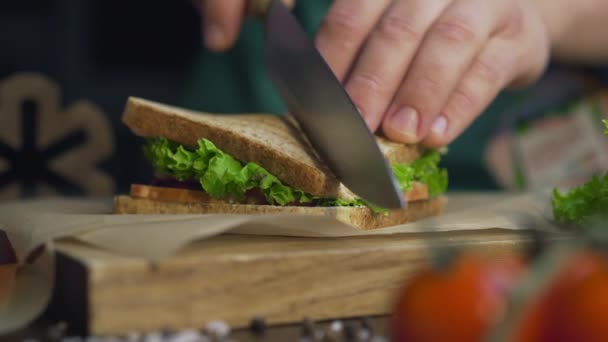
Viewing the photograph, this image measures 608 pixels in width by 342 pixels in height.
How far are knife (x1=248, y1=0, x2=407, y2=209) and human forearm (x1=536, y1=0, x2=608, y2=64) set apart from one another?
1.26 m

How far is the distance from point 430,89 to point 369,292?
67 cm

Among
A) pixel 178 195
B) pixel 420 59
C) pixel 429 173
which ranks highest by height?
pixel 420 59

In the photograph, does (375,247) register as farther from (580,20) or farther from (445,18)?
(580,20)

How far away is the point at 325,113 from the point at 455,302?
3.54 ft

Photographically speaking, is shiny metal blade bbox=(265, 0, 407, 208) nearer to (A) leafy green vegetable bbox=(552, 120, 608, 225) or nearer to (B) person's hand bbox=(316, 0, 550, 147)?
(B) person's hand bbox=(316, 0, 550, 147)

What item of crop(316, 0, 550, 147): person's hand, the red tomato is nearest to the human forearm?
crop(316, 0, 550, 147): person's hand

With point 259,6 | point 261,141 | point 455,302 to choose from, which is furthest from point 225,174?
point 455,302

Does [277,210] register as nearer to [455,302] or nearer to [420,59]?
[420,59]

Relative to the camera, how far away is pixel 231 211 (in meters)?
1.89

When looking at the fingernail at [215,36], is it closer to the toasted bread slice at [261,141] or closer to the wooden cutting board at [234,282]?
the toasted bread slice at [261,141]

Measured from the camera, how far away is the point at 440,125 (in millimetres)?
2133

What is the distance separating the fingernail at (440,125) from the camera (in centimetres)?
212

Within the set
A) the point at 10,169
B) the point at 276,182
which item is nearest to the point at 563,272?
the point at 276,182

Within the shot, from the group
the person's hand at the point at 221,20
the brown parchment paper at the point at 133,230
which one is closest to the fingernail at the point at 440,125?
the brown parchment paper at the point at 133,230
